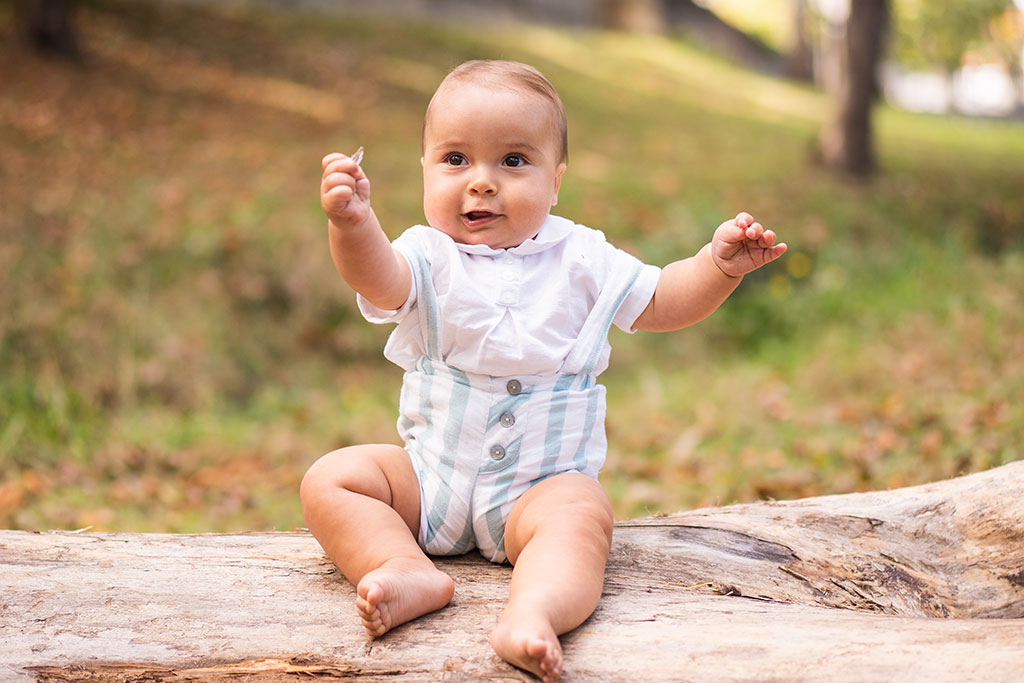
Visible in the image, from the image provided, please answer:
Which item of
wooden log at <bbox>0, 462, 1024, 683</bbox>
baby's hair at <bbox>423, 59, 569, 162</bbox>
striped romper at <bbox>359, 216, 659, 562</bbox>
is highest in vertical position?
baby's hair at <bbox>423, 59, 569, 162</bbox>

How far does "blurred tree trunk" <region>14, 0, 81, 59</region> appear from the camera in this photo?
9.84 metres

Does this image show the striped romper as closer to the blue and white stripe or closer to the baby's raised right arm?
the blue and white stripe

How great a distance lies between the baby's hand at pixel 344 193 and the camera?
6.30 ft

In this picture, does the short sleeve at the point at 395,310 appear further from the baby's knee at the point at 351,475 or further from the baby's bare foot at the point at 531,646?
the baby's bare foot at the point at 531,646

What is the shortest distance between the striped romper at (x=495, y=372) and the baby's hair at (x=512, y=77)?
0.96 feet

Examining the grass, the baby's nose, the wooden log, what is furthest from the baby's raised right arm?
the grass

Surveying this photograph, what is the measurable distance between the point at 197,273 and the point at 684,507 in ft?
12.3

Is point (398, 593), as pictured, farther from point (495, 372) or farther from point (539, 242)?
point (539, 242)

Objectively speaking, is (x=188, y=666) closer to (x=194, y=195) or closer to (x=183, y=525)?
(x=183, y=525)

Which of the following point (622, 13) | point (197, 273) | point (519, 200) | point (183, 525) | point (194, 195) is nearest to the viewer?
point (519, 200)

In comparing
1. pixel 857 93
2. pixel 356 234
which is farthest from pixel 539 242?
pixel 857 93

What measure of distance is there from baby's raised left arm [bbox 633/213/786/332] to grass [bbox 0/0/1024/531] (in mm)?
2015

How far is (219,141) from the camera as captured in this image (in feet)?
28.6

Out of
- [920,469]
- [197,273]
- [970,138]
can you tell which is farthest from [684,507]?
[970,138]
